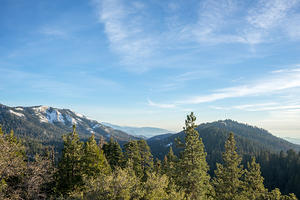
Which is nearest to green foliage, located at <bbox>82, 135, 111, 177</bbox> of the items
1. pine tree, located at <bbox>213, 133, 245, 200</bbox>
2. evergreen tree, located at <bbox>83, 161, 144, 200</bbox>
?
evergreen tree, located at <bbox>83, 161, 144, 200</bbox>

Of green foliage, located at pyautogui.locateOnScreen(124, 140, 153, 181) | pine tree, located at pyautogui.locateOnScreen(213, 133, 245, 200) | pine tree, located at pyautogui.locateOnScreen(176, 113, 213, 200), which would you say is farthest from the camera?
green foliage, located at pyautogui.locateOnScreen(124, 140, 153, 181)

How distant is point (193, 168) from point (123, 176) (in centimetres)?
1309

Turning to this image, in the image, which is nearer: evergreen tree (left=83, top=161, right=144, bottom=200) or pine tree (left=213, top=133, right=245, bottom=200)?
evergreen tree (left=83, top=161, right=144, bottom=200)

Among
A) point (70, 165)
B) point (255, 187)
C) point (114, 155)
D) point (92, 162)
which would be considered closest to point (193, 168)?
point (255, 187)

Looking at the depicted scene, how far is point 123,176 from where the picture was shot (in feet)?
53.6

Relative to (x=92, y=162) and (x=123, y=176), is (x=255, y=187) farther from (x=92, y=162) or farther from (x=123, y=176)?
(x=92, y=162)

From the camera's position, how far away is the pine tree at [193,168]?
2494cm

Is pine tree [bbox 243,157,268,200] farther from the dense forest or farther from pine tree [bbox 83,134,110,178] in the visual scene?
pine tree [bbox 83,134,110,178]

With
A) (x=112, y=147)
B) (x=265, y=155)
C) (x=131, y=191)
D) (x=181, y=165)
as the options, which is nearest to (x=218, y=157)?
(x=265, y=155)

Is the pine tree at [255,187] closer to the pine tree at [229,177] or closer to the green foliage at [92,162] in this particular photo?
the pine tree at [229,177]

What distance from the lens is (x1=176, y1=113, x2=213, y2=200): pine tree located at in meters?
24.9

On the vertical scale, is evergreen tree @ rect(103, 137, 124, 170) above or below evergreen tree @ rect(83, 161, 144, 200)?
below

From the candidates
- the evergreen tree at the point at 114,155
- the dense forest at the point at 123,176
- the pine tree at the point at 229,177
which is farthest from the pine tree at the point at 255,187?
the evergreen tree at the point at 114,155

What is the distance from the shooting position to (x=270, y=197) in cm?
3259
